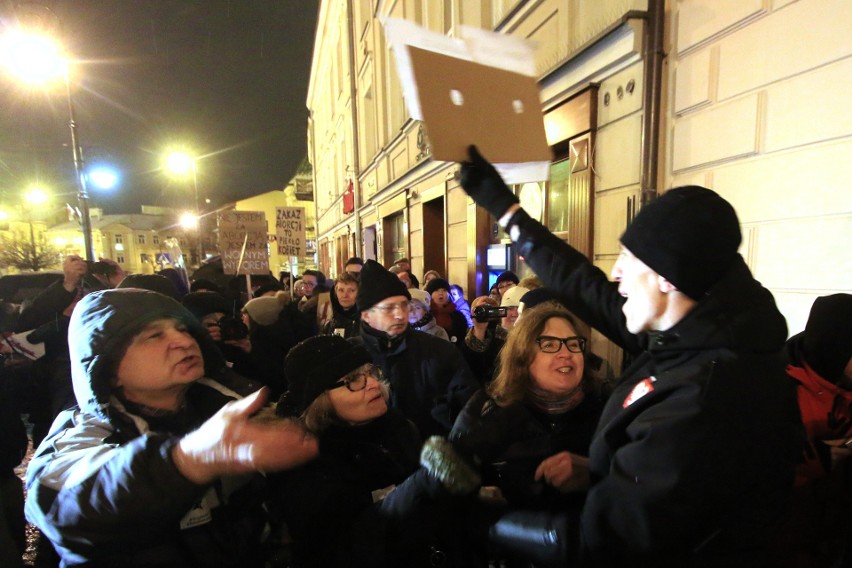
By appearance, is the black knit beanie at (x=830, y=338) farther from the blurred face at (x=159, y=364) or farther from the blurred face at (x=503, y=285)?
the blurred face at (x=503, y=285)

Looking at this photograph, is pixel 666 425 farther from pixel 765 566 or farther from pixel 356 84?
pixel 356 84

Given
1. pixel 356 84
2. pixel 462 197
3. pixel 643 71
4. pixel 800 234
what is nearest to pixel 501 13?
pixel 462 197

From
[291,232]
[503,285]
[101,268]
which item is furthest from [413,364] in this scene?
[291,232]

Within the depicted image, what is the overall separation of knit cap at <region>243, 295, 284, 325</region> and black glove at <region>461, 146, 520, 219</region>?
10.6 ft

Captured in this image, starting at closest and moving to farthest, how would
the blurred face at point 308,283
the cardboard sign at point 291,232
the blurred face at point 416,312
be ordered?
1. the blurred face at point 416,312
2. the blurred face at point 308,283
3. the cardboard sign at point 291,232

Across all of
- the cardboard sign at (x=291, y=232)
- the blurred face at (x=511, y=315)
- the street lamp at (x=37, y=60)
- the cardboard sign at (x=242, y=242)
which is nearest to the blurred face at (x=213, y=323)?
the blurred face at (x=511, y=315)

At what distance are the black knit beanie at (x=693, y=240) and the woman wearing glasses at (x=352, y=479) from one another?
0.85 metres

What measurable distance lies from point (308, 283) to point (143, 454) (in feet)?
18.2

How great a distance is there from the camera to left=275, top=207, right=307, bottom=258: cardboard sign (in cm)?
754

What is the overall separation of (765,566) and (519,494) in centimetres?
71

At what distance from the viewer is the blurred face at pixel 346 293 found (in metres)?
4.06

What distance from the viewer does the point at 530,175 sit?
177cm

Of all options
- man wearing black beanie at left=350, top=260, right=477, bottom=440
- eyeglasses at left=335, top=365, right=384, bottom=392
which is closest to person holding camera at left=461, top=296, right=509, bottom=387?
man wearing black beanie at left=350, top=260, right=477, bottom=440

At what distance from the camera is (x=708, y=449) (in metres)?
Answer: 0.87
